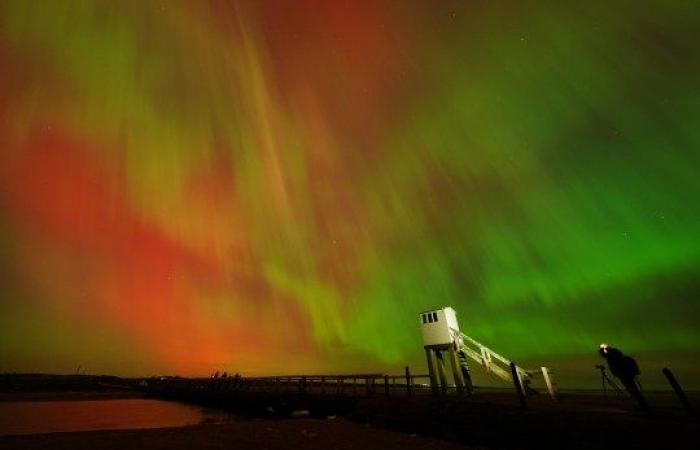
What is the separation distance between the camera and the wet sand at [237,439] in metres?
12.0

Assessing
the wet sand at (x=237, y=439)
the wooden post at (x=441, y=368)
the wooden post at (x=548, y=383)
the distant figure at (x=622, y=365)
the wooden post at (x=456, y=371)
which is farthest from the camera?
the wooden post at (x=441, y=368)

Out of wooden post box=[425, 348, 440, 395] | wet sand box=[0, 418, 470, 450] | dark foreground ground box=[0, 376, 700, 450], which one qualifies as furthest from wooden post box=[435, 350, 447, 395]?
wet sand box=[0, 418, 470, 450]

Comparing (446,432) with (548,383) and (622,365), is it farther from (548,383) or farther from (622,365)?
(622,365)

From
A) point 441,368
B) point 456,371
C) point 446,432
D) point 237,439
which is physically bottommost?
point 237,439

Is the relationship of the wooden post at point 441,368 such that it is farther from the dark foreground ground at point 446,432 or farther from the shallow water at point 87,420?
the shallow water at point 87,420

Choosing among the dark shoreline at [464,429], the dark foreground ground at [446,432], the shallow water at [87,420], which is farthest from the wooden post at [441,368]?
the shallow water at [87,420]

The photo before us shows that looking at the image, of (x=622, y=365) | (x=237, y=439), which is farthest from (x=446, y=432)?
(x=237, y=439)

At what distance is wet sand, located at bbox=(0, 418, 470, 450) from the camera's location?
39.2 feet

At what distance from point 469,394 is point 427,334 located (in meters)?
4.88

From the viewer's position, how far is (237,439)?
1332cm

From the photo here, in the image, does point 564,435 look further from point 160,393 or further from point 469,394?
point 160,393

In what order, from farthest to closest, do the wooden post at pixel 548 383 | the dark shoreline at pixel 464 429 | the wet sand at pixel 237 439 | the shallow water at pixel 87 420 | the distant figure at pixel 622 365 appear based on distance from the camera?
the shallow water at pixel 87 420 → the wooden post at pixel 548 383 → the distant figure at pixel 622 365 → the wet sand at pixel 237 439 → the dark shoreline at pixel 464 429

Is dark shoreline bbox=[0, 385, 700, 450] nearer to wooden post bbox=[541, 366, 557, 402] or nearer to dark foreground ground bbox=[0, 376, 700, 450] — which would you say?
dark foreground ground bbox=[0, 376, 700, 450]

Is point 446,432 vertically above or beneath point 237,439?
above
